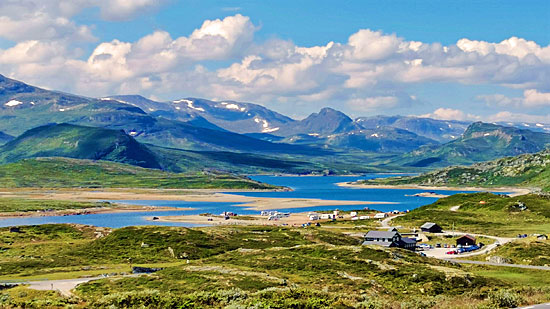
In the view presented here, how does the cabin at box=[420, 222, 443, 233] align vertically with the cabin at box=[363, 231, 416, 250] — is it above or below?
below

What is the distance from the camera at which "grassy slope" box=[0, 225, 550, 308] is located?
49.1 m

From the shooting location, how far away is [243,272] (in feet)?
247

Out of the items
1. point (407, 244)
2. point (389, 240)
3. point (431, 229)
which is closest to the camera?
point (389, 240)

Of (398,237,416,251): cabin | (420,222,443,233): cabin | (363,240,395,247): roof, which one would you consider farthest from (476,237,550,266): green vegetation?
(420,222,443,233): cabin

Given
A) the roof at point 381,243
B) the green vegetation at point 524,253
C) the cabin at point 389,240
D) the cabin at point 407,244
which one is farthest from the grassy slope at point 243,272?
the green vegetation at point 524,253

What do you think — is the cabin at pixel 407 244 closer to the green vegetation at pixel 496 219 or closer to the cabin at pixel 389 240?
the cabin at pixel 389 240

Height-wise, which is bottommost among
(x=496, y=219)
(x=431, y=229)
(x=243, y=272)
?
(x=496, y=219)

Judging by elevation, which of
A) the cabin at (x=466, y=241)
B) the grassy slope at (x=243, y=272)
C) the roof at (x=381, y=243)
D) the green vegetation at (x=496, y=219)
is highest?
the grassy slope at (x=243, y=272)

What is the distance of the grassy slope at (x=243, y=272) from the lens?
161 feet

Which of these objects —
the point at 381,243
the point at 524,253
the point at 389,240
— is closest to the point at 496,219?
the point at 389,240

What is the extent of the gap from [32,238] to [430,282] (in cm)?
9406

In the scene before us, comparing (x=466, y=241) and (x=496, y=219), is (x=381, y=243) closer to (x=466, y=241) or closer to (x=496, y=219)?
(x=466, y=241)

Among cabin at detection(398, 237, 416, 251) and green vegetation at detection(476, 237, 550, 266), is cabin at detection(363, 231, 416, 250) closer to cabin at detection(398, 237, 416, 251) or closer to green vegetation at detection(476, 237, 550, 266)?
cabin at detection(398, 237, 416, 251)

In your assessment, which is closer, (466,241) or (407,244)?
(407,244)
